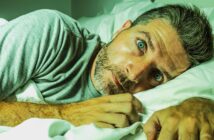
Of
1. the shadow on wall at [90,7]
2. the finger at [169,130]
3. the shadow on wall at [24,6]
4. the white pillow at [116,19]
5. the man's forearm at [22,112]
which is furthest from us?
the shadow on wall at [90,7]

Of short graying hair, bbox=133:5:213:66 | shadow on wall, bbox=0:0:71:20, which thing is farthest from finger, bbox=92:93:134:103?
shadow on wall, bbox=0:0:71:20

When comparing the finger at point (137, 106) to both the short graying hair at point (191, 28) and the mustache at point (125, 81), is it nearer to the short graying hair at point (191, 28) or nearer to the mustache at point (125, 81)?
the mustache at point (125, 81)

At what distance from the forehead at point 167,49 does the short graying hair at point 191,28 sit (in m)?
0.02

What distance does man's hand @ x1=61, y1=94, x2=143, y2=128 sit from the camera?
2.53 feet

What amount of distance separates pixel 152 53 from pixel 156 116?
1.22ft

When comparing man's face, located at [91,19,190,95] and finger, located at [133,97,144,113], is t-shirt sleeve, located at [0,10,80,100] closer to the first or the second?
man's face, located at [91,19,190,95]

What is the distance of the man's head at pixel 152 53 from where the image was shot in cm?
105

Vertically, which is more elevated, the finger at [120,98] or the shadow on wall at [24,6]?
the finger at [120,98]

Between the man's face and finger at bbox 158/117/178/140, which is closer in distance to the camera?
finger at bbox 158/117/178/140

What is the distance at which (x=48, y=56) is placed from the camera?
986 millimetres

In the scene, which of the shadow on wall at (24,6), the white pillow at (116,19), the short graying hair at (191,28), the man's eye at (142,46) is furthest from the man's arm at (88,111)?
the shadow on wall at (24,6)

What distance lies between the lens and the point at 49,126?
0.64 meters

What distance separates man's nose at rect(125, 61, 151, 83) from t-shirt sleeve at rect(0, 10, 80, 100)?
0.21m

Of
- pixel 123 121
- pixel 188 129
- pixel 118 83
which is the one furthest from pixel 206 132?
pixel 118 83
